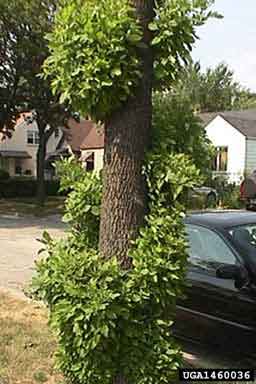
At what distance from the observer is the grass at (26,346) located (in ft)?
15.5

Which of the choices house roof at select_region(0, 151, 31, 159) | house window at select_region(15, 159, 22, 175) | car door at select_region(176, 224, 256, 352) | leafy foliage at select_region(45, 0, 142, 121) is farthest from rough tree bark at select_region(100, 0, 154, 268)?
house window at select_region(15, 159, 22, 175)

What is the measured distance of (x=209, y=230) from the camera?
6.11 m

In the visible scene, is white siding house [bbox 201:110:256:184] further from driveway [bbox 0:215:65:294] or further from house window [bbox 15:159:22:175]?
house window [bbox 15:159:22:175]

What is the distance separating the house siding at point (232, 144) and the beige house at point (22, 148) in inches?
765

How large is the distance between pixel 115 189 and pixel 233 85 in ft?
229

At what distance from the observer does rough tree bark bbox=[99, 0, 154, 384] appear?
4070mm

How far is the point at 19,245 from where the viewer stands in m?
14.6

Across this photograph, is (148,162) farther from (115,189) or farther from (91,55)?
(91,55)

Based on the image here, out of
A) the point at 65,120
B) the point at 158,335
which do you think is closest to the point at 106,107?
the point at 158,335

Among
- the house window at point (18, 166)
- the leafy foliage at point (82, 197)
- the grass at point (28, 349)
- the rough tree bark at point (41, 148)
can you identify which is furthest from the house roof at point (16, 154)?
the leafy foliage at point (82, 197)

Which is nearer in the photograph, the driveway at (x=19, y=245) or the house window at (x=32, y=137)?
the driveway at (x=19, y=245)

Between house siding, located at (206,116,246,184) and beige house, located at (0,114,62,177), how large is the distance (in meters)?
19.4

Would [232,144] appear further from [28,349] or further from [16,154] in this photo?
[28,349]

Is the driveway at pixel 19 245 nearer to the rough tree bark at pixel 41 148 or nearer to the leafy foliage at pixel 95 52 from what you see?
the rough tree bark at pixel 41 148
